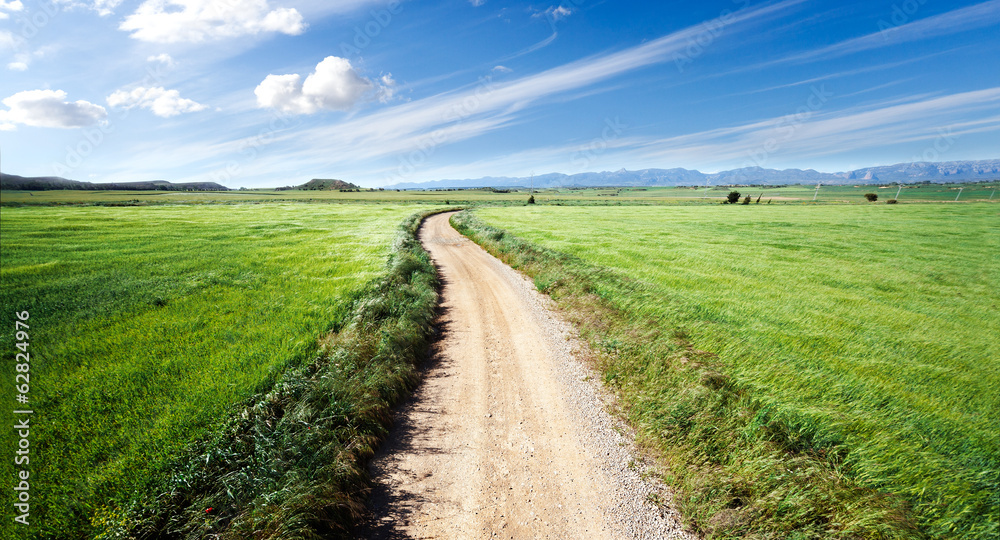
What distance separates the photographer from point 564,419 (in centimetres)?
633

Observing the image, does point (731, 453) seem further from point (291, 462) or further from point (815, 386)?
point (291, 462)

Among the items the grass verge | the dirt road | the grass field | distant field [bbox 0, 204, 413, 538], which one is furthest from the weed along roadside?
the grass field

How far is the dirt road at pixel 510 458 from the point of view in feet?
14.2

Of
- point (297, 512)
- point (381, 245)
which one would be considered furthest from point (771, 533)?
point (381, 245)

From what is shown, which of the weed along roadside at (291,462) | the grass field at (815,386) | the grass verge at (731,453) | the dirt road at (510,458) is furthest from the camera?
the dirt road at (510,458)

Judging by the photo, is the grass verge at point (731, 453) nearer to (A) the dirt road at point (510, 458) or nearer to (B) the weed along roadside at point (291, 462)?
(A) the dirt road at point (510, 458)

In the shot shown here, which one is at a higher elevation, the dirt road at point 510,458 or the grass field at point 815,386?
the grass field at point 815,386

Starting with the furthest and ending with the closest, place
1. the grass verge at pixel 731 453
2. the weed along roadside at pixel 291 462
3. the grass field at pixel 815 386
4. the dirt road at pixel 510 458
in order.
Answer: the dirt road at pixel 510 458 < the grass field at pixel 815 386 < the grass verge at pixel 731 453 < the weed along roadside at pixel 291 462

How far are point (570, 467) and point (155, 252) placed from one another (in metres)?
22.2

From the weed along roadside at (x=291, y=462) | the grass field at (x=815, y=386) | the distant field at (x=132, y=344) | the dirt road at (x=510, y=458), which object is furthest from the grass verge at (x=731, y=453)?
the distant field at (x=132, y=344)

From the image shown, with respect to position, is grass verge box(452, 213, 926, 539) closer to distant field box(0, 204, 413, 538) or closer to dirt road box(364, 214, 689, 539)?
dirt road box(364, 214, 689, 539)

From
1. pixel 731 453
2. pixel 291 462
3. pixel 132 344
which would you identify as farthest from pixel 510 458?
pixel 132 344

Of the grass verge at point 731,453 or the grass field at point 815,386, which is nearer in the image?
the grass verge at point 731,453

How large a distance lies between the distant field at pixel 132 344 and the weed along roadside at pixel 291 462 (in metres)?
0.39
